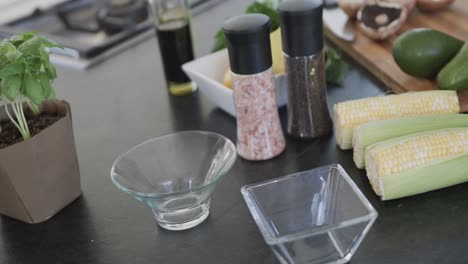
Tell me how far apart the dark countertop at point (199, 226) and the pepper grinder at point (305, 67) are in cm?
3

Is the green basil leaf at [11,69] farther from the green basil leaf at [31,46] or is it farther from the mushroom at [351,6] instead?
the mushroom at [351,6]

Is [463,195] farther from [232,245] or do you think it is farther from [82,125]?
[82,125]

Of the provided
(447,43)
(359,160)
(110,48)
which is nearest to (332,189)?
(359,160)

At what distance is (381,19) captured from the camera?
1.23m

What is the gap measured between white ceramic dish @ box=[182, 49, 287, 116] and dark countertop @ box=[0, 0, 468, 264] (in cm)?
4

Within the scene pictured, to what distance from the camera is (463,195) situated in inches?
32.1

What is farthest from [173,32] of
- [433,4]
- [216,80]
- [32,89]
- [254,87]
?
[433,4]

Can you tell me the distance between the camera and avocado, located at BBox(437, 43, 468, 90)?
0.97 metres

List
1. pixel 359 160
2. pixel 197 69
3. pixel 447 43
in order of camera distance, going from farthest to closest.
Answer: pixel 197 69 < pixel 447 43 < pixel 359 160

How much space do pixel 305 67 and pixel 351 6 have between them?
412 millimetres

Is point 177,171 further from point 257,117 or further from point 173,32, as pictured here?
point 173,32

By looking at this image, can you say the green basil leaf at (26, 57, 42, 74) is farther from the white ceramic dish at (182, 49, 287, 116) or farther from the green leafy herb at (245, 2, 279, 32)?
the green leafy herb at (245, 2, 279, 32)

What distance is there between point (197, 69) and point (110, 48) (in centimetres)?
44

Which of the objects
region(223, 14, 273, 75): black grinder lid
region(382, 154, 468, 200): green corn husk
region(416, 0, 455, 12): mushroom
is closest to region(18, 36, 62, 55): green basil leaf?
region(223, 14, 273, 75): black grinder lid
